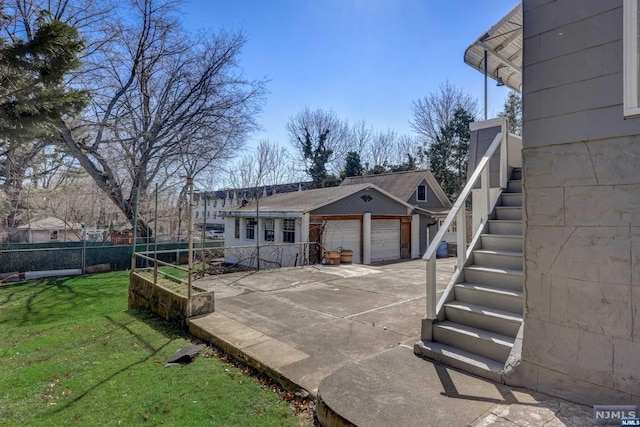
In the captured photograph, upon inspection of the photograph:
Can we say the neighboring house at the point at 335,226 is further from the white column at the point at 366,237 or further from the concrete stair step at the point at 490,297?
the concrete stair step at the point at 490,297

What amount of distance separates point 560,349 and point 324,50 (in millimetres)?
11399

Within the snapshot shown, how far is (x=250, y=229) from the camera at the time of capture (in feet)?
56.9

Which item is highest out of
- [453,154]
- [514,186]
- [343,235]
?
[453,154]

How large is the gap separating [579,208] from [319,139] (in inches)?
1216

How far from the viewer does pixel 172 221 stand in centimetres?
2520

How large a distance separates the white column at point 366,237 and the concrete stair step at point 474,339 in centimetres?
1208

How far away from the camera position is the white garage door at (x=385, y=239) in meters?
16.6

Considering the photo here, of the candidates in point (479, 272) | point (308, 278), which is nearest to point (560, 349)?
point (479, 272)

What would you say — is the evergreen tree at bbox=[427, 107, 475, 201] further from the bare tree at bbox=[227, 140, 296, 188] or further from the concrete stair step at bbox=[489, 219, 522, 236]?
the concrete stair step at bbox=[489, 219, 522, 236]

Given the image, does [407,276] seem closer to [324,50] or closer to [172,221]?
[324,50]

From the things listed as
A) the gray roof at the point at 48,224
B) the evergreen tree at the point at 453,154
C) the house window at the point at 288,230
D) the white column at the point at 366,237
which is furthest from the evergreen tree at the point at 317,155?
the gray roof at the point at 48,224

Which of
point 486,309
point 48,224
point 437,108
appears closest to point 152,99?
point 48,224

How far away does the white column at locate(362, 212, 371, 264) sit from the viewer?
51.7 feet

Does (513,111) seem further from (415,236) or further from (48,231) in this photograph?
(48,231)
